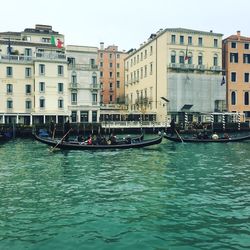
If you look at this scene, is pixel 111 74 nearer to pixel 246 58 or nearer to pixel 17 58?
pixel 246 58

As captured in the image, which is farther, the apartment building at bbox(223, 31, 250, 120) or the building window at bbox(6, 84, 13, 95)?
the apartment building at bbox(223, 31, 250, 120)

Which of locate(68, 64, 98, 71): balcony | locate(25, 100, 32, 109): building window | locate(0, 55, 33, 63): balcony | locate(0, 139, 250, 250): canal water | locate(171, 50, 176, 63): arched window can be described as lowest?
locate(0, 139, 250, 250): canal water

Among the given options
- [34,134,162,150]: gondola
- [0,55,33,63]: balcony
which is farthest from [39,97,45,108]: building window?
[34,134,162,150]: gondola

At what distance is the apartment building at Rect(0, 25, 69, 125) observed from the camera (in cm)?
4688

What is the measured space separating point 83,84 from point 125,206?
41.0m

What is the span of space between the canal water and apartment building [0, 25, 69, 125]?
28937 millimetres

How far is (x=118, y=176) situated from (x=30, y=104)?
113ft

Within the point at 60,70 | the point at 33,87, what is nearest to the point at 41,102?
the point at 33,87

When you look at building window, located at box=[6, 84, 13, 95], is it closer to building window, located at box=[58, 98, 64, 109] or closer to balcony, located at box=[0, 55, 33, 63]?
balcony, located at box=[0, 55, 33, 63]

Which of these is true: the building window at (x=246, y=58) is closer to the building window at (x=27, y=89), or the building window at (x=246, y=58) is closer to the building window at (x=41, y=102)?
the building window at (x=41, y=102)

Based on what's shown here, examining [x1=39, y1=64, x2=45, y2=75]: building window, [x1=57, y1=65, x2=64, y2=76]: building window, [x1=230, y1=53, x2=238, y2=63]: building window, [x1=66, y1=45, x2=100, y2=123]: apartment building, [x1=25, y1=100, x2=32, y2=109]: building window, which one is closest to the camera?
[x1=39, y1=64, x2=45, y2=75]: building window

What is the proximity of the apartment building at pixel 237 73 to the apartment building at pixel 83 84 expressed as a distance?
71.6 ft

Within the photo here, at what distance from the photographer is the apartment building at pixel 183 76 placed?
54750 millimetres

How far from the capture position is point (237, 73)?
→ 58.1 metres
